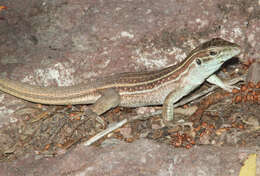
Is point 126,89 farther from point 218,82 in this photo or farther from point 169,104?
point 218,82

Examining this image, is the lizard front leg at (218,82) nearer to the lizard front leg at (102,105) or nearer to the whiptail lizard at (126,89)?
the whiptail lizard at (126,89)

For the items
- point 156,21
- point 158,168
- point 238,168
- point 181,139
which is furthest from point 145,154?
point 156,21

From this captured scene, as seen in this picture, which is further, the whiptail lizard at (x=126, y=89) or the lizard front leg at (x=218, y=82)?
the lizard front leg at (x=218, y=82)

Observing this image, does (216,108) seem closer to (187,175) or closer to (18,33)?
(187,175)

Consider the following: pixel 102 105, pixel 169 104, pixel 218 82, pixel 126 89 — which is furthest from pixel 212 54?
pixel 102 105

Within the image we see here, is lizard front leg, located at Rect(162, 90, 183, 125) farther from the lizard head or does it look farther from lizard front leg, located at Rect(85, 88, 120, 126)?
lizard front leg, located at Rect(85, 88, 120, 126)

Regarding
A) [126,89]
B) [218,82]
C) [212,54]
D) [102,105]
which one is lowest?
[102,105]

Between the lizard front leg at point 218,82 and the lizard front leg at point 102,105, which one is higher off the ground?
the lizard front leg at point 218,82

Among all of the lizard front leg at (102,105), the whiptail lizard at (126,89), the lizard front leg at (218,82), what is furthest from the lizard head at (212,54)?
the lizard front leg at (102,105)
